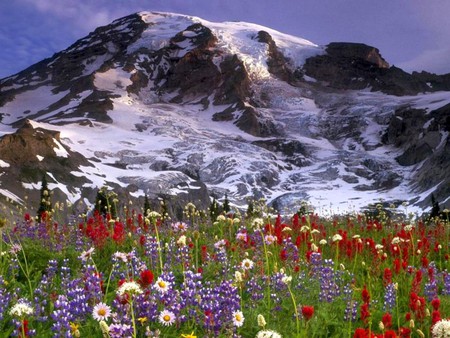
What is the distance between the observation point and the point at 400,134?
598 feet

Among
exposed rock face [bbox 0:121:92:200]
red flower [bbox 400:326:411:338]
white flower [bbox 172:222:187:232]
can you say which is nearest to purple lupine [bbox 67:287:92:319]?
red flower [bbox 400:326:411:338]

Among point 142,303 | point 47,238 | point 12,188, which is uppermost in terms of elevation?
point 142,303

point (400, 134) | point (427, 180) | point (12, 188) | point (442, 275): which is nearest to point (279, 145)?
point (400, 134)

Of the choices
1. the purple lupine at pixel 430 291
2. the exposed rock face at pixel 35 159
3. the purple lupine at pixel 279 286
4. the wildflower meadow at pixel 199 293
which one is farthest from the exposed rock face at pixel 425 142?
the purple lupine at pixel 279 286

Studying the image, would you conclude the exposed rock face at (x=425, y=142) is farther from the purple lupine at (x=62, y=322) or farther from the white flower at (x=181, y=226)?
the purple lupine at (x=62, y=322)

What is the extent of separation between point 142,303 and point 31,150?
88192 millimetres

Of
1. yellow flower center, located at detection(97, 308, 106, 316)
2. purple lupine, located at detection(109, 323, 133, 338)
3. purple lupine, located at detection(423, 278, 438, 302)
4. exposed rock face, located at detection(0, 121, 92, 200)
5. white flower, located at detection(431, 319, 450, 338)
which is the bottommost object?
exposed rock face, located at detection(0, 121, 92, 200)

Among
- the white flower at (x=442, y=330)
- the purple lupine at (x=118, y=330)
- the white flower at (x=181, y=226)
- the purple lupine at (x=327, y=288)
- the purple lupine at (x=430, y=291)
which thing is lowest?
the purple lupine at (x=430, y=291)

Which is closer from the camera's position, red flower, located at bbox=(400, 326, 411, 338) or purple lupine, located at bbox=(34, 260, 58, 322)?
red flower, located at bbox=(400, 326, 411, 338)

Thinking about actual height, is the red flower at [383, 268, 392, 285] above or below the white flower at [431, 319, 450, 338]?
below

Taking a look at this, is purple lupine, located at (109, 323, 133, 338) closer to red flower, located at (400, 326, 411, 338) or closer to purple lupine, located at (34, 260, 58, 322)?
purple lupine, located at (34, 260, 58, 322)

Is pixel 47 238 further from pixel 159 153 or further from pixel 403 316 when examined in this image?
pixel 159 153

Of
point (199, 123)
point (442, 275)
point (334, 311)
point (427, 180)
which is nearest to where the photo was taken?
point (334, 311)

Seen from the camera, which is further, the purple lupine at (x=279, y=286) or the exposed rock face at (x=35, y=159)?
A: the exposed rock face at (x=35, y=159)
